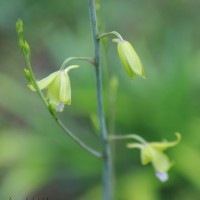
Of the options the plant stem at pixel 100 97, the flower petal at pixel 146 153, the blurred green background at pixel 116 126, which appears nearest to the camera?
the plant stem at pixel 100 97

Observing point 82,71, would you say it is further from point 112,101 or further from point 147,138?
point 112,101

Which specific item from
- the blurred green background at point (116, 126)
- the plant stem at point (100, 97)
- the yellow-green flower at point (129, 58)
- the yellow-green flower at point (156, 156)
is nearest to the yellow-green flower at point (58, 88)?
the plant stem at point (100, 97)

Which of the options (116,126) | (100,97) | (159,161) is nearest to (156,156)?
(159,161)

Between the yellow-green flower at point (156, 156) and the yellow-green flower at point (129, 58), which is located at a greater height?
the yellow-green flower at point (129, 58)

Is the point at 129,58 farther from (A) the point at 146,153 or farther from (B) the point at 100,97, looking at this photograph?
(A) the point at 146,153

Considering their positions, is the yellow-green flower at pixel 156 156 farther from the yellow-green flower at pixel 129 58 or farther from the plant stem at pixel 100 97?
the yellow-green flower at pixel 129 58

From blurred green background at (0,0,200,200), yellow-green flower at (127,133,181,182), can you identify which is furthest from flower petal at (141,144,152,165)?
blurred green background at (0,0,200,200)

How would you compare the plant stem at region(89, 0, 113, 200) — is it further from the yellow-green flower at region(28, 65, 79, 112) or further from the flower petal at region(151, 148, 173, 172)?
the flower petal at region(151, 148, 173, 172)

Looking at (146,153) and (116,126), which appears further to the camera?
(116,126)

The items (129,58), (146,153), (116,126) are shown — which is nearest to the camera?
(129,58)
